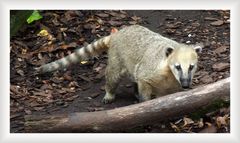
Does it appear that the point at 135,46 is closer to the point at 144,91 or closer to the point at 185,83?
the point at 144,91

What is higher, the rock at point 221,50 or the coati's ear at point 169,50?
the rock at point 221,50

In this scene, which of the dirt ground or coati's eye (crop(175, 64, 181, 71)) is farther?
the dirt ground

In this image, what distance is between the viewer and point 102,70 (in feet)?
28.3

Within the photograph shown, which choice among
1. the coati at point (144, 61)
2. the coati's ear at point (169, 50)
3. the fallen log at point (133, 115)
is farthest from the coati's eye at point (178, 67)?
the fallen log at point (133, 115)

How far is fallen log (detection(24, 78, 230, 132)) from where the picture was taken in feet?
20.2

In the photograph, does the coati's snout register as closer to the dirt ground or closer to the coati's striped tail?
the dirt ground

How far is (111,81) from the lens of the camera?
7.79 m

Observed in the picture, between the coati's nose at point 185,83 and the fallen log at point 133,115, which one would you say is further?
the coati's nose at point 185,83

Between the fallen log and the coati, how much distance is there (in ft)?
1.11

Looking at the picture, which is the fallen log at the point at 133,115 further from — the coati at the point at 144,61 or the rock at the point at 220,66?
the rock at the point at 220,66

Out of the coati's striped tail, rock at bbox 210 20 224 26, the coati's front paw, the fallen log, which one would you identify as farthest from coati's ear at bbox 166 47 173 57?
rock at bbox 210 20 224 26

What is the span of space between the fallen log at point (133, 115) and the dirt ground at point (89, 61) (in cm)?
25

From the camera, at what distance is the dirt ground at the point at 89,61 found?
24.1 feet

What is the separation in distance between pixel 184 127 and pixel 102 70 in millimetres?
2396
